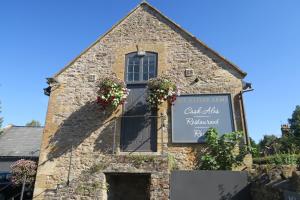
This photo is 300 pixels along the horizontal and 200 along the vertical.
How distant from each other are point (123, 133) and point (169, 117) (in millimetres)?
1948

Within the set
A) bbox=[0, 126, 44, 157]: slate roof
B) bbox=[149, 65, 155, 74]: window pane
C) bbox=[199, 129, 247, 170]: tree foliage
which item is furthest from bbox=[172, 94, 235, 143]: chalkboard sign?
bbox=[0, 126, 44, 157]: slate roof

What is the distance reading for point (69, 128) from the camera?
427 inches

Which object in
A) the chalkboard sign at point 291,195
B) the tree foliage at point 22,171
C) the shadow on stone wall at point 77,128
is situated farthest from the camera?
the shadow on stone wall at point 77,128

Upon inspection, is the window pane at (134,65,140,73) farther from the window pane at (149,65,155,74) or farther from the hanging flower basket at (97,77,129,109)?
the hanging flower basket at (97,77,129,109)

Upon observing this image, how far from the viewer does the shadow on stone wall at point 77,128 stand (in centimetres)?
1056

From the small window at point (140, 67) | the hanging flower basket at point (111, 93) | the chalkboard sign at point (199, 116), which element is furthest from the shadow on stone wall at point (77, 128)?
the chalkboard sign at point (199, 116)

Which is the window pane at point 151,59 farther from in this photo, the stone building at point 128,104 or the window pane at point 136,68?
the window pane at point 136,68

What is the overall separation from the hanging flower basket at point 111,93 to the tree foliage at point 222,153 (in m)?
3.65

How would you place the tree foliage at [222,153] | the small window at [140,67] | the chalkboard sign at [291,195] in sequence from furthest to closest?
the small window at [140,67] → the tree foliage at [222,153] → the chalkboard sign at [291,195]

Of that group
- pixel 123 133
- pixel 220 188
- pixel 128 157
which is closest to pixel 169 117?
pixel 123 133

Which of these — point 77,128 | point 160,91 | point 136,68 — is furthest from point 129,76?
point 77,128

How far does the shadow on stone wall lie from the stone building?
0.13 feet

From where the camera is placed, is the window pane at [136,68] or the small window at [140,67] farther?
the window pane at [136,68]

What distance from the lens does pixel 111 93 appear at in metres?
10.2
